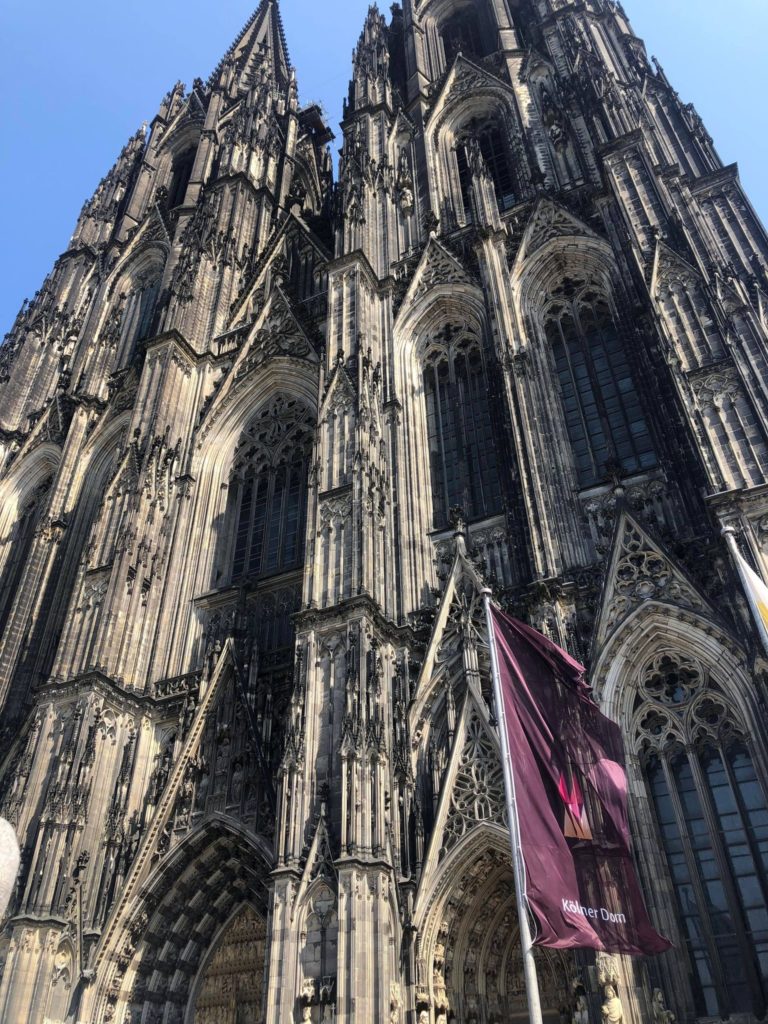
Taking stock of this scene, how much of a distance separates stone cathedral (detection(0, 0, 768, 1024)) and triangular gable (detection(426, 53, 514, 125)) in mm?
319

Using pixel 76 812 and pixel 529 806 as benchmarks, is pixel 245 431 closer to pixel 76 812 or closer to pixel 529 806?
pixel 76 812

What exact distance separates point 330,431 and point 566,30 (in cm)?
1570

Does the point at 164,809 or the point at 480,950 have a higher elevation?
the point at 164,809

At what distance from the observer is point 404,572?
1725 cm

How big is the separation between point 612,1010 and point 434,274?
17238 millimetres

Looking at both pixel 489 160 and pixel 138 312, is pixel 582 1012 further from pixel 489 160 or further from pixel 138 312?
pixel 138 312

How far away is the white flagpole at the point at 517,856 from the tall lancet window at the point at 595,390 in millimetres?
6027

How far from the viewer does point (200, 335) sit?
25.8 meters

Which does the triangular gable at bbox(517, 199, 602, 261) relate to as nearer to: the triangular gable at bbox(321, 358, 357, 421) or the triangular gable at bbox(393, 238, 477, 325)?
the triangular gable at bbox(393, 238, 477, 325)

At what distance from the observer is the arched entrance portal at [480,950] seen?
41.4 ft

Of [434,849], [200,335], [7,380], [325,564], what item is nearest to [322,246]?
[200,335]

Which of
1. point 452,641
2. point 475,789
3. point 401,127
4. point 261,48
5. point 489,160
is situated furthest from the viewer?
point 261,48

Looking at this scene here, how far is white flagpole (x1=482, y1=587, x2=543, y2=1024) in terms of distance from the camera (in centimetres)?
895

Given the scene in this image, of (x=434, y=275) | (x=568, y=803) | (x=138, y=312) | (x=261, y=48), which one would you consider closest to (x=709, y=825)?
(x=568, y=803)
